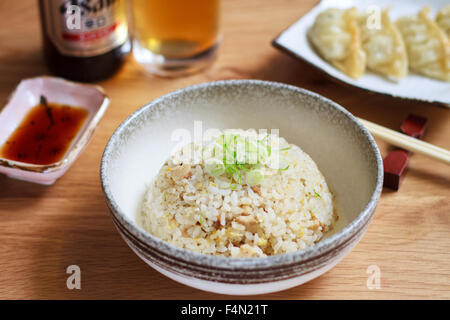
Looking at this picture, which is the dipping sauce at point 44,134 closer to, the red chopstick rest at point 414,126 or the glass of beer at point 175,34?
the glass of beer at point 175,34

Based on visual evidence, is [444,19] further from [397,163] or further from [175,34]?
[175,34]

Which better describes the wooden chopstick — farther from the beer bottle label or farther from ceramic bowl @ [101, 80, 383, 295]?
the beer bottle label

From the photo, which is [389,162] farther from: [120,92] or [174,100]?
[120,92]

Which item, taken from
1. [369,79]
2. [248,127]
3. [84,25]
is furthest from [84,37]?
[369,79]

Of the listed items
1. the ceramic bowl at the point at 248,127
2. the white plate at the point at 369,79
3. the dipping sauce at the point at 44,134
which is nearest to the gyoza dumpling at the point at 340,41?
the white plate at the point at 369,79

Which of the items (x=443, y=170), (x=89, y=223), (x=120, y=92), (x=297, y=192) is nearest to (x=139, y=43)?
(x=120, y=92)

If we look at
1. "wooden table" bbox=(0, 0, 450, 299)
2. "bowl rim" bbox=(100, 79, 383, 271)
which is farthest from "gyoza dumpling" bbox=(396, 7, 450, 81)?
"bowl rim" bbox=(100, 79, 383, 271)

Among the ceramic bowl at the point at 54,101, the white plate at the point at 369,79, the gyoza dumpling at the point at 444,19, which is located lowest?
the ceramic bowl at the point at 54,101
